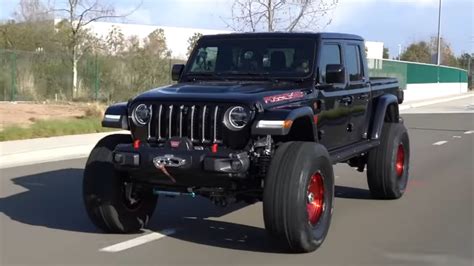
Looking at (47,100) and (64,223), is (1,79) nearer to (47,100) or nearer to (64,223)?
(47,100)

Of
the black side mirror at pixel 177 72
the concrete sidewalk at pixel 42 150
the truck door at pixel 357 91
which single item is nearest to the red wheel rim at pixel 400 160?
the truck door at pixel 357 91

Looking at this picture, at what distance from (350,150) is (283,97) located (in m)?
1.68

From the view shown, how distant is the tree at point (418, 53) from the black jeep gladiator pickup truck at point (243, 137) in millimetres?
78186

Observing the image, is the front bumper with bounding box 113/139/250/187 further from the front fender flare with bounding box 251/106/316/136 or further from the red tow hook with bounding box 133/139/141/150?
the front fender flare with bounding box 251/106/316/136

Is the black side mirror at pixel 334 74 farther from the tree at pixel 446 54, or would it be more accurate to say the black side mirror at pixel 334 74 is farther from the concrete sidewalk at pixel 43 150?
the tree at pixel 446 54

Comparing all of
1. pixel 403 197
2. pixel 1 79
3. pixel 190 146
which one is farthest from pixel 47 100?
pixel 190 146

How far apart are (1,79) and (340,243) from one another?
22171 millimetres

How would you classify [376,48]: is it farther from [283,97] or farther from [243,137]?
[243,137]

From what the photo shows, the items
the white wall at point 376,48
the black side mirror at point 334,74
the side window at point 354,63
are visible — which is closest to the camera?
the black side mirror at point 334,74

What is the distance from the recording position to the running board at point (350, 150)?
7367 millimetres

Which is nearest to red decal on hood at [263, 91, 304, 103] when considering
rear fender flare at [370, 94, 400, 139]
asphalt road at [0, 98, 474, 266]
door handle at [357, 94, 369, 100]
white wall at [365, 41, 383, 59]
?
asphalt road at [0, 98, 474, 266]

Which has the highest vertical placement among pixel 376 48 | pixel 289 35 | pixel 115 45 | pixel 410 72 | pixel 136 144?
pixel 376 48

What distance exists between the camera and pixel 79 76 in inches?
1128

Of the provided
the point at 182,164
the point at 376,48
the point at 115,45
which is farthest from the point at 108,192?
the point at 376,48
